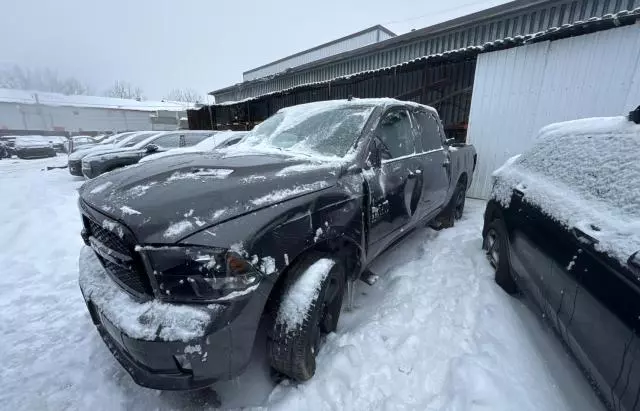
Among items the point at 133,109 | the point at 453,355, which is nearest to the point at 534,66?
the point at 453,355

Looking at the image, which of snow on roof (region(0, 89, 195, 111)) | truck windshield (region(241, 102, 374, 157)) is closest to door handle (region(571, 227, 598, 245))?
truck windshield (region(241, 102, 374, 157))

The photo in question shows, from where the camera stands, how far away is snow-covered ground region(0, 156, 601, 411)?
1.90 metres

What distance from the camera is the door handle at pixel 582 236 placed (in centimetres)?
163

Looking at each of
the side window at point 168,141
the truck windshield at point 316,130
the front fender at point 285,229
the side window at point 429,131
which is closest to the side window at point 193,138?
the side window at point 168,141

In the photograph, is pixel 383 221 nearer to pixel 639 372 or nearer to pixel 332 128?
pixel 332 128

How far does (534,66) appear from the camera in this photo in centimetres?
568

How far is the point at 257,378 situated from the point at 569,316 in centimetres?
193

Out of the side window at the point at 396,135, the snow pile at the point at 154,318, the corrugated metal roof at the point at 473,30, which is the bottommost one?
the snow pile at the point at 154,318

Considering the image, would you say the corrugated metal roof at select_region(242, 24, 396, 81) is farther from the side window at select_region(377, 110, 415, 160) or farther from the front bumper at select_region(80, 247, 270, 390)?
the front bumper at select_region(80, 247, 270, 390)

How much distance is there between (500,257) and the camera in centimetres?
307

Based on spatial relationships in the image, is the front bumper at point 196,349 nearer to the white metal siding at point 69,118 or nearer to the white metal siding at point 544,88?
the white metal siding at point 544,88

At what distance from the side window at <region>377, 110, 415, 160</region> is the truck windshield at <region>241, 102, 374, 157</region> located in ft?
0.72

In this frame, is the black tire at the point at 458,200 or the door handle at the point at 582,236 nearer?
the door handle at the point at 582,236

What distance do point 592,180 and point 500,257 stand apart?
1.29 metres
